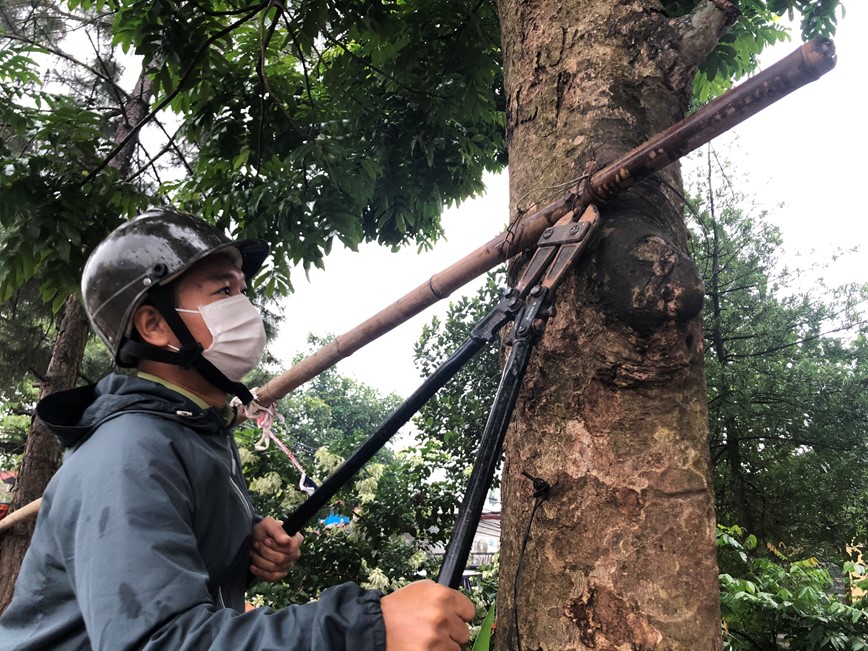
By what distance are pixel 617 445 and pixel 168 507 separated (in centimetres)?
79

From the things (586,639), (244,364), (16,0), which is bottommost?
(586,639)

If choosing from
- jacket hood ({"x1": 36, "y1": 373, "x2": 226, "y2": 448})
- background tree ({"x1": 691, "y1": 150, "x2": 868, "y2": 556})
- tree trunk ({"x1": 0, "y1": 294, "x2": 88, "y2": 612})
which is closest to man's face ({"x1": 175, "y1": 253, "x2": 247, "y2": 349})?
jacket hood ({"x1": 36, "y1": 373, "x2": 226, "y2": 448})

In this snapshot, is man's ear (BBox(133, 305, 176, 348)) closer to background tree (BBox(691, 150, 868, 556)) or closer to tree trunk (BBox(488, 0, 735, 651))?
tree trunk (BBox(488, 0, 735, 651))

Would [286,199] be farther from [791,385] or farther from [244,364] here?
[791,385]

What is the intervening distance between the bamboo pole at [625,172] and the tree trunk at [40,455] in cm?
438

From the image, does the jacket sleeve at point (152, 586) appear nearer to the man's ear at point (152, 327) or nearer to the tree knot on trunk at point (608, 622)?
the tree knot on trunk at point (608, 622)

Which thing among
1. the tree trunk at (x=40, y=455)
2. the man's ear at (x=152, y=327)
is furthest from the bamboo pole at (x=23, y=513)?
the man's ear at (x=152, y=327)

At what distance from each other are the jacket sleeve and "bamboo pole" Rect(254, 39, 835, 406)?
2.73ft

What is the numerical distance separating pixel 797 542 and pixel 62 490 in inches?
348

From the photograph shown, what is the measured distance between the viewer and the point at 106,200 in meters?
3.42

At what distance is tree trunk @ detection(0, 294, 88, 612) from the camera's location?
5488 millimetres

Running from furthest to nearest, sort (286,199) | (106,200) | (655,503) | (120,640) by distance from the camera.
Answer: (286,199), (106,200), (655,503), (120,640)

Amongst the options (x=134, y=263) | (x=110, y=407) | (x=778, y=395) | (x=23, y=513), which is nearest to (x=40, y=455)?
(x=23, y=513)

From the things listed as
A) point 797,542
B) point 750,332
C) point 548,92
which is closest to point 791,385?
point 750,332
